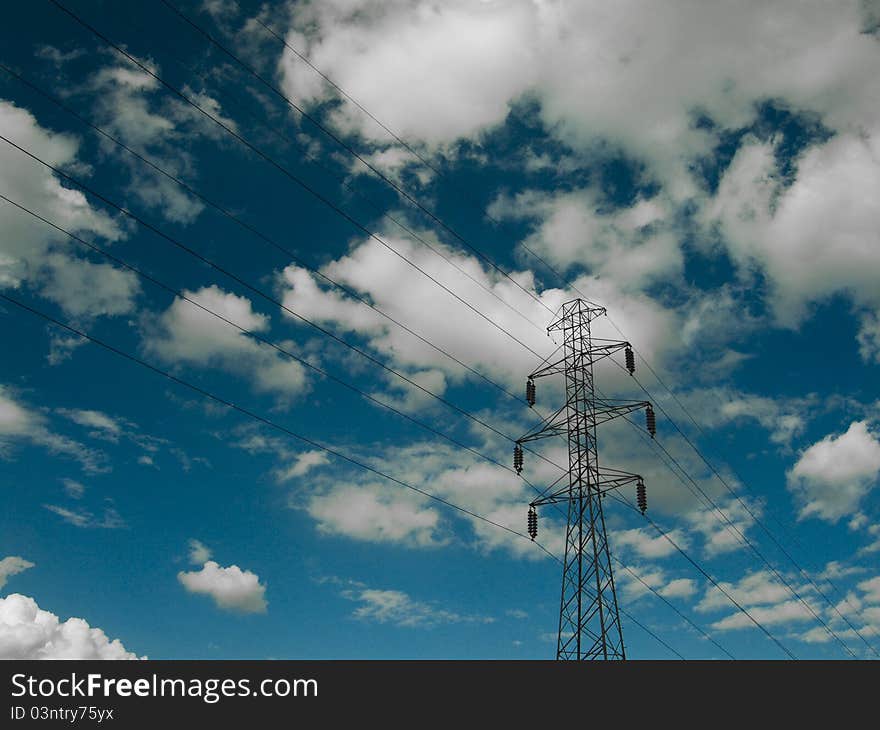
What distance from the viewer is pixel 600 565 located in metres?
30.4

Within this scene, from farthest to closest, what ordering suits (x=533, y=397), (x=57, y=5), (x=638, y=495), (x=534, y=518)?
1. (x=533, y=397)
2. (x=534, y=518)
3. (x=638, y=495)
4. (x=57, y=5)

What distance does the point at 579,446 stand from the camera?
33.1m
